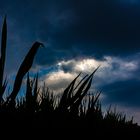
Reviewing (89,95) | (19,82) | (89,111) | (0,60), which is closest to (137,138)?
(89,95)

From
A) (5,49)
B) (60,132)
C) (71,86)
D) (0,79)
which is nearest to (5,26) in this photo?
(5,49)

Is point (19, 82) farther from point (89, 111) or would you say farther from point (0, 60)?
point (89, 111)

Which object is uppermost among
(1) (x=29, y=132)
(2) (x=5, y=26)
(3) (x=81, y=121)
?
(2) (x=5, y=26)

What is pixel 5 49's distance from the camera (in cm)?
261

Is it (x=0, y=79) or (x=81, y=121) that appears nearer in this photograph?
(x=81, y=121)

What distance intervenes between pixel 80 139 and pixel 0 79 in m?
0.88

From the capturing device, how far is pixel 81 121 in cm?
200

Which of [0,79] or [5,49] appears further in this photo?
[5,49]

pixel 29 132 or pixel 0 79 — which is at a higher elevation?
pixel 0 79

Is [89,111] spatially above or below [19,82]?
below

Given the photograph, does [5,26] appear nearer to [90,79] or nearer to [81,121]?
[90,79]

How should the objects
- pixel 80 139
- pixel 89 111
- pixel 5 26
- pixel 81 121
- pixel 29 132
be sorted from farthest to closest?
pixel 5 26, pixel 89 111, pixel 81 121, pixel 80 139, pixel 29 132

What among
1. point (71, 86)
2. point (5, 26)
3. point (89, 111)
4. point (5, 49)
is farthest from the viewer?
point (5, 26)

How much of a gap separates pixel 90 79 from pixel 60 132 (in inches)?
35.1
